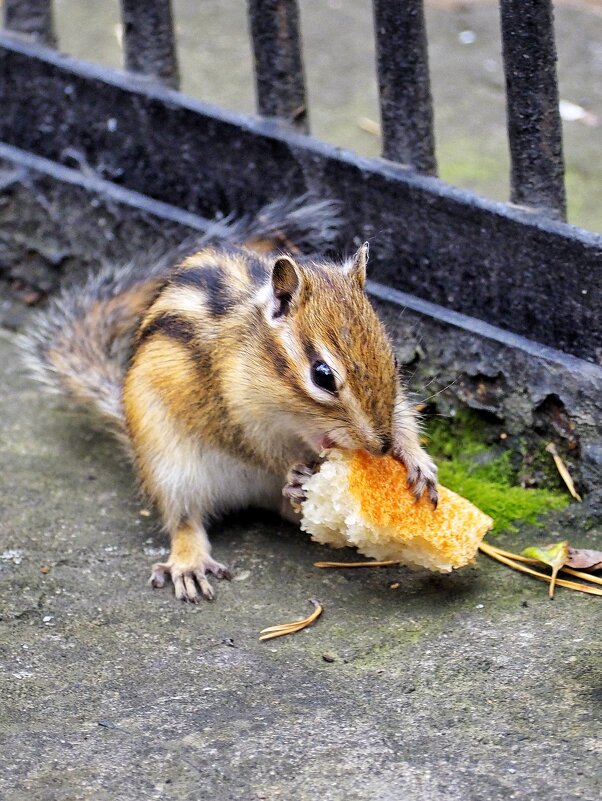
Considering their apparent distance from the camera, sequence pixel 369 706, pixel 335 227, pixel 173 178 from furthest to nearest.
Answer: pixel 173 178 < pixel 335 227 < pixel 369 706

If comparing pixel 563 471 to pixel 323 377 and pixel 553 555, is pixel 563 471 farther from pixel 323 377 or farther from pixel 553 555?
pixel 323 377

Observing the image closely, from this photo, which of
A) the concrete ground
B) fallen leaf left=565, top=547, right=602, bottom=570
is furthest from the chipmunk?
fallen leaf left=565, top=547, right=602, bottom=570

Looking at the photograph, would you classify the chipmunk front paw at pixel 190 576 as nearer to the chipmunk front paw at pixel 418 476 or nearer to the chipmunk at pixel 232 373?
the chipmunk at pixel 232 373

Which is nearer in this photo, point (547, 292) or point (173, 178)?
point (547, 292)

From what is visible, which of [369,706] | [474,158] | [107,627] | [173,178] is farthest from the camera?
[474,158]

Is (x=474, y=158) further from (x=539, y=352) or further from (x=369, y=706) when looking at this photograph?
(x=369, y=706)

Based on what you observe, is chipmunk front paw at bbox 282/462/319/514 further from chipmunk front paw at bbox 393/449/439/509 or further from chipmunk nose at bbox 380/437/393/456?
chipmunk nose at bbox 380/437/393/456

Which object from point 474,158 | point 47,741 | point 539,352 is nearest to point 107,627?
point 47,741
